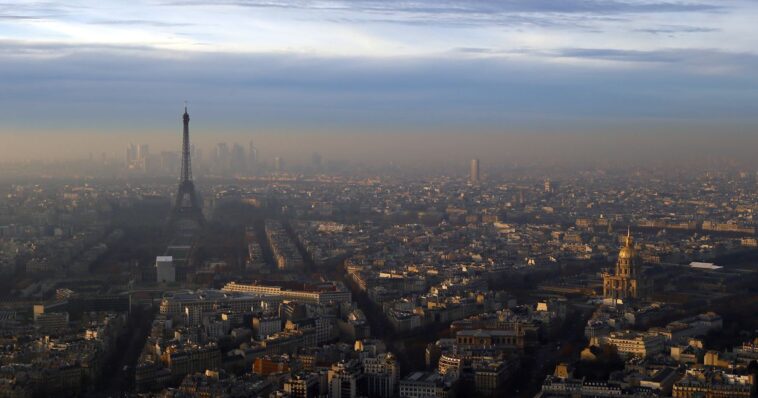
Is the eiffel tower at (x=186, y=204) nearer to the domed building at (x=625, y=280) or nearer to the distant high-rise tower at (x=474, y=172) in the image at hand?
the domed building at (x=625, y=280)

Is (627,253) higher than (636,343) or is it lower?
higher

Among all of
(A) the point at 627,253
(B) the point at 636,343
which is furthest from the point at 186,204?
(B) the point at 636,343

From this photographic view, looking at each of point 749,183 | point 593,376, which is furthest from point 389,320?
point 749,183

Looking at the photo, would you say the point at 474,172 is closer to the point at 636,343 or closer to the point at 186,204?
the point at 186,204

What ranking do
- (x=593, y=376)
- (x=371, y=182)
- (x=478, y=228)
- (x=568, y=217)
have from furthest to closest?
1. (x=371, y=182)
2. (x=568, y=217)
3. (x=478, y=228)
4. (x=593, y=376)

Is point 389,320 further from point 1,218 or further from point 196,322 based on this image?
point 1,218

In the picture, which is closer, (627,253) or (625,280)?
(625,280)

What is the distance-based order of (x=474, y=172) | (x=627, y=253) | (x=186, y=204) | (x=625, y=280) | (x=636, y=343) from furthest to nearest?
1. (x=474, y=172)
2. (x=186, y=204)
3. (x=627, y=253)
4. (x=625, y=280)
5. (x=636, y=343)
